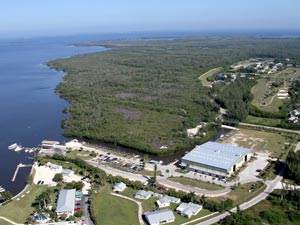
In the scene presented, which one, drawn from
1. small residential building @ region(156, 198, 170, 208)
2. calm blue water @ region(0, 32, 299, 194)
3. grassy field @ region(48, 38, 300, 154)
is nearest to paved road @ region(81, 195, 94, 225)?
small residential building @ region(156, 198, 170, 208)

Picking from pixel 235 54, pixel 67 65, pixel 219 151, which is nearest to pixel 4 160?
pixel 219 151

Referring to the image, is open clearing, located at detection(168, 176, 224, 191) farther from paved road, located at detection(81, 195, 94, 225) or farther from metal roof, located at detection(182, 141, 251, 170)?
paved road, located at detection(81, 195, 94, 225)

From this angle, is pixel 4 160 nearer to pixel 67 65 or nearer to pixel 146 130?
pixel 146 130

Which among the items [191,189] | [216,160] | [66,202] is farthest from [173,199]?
[66,202]

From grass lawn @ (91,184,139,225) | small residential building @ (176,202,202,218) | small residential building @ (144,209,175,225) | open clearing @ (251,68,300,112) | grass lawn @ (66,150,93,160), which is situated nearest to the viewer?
small residential building @ (144,209,175,225)

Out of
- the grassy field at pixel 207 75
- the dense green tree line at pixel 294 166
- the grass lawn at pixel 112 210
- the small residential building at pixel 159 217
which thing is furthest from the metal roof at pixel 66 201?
the grassy field at pixel 207 75

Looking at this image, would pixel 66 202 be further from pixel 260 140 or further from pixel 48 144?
pixel 260 140
